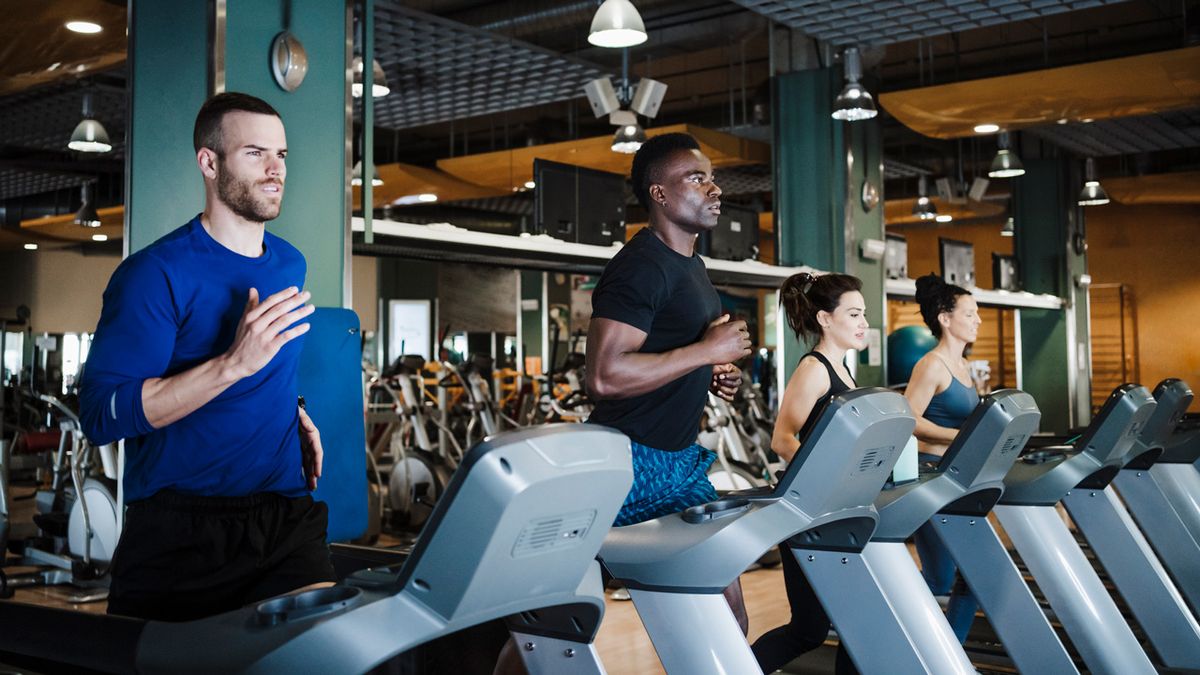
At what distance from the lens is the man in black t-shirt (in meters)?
2.27

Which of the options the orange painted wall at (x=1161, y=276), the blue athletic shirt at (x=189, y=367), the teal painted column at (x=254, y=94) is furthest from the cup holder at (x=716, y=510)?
the orange painted wall at (x=1161, y=276)

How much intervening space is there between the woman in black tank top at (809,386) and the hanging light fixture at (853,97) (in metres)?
3.12

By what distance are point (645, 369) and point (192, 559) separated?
950mm

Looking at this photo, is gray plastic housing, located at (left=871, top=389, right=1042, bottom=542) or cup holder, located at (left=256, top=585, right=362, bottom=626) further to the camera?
gray plastic housing, located at (left=871, top=389, right=1042, bottom=542)

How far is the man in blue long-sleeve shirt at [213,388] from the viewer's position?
5.27 feet

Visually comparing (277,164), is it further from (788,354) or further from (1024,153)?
(1024,153)

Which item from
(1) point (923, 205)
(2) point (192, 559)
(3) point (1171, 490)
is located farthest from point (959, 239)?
(2) point (192, 559)

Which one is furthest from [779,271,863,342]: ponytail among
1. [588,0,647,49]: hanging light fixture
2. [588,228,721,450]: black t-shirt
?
[588,0,647,49]: hanging light fixture

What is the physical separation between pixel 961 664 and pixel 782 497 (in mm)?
636

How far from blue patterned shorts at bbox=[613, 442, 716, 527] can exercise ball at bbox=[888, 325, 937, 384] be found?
236 inches

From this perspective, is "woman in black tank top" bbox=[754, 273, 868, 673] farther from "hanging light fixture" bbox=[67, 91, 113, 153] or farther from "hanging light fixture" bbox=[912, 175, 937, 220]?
"hanging light fixture" bbox=[912, 175, 937, 220]

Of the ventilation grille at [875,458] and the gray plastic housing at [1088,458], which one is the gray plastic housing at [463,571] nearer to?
the ventilation grille at [875,458]

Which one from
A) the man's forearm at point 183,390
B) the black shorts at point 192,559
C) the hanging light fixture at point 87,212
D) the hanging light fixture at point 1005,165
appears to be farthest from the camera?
the hanging light fixture at point 87,212

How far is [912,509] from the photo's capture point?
8.41 feet
